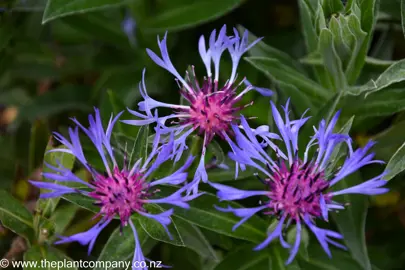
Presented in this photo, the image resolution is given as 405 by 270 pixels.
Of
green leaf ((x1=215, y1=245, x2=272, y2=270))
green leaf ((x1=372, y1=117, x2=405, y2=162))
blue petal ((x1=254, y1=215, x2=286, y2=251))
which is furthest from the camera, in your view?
green leaf ((x1=372, y1=117, x2=405, y2=162))

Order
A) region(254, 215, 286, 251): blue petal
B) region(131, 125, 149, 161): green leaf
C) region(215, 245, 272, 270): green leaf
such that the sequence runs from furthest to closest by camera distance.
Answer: region(215, 245, 272, 270): green leaf → region(131, 125, 149, 161): green leaf → region(254, 215, 286, 251): blue petal

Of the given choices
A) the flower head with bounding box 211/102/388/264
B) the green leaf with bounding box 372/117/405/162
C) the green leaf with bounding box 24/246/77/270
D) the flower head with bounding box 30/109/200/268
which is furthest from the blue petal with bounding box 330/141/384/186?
the green leaf with bounding box 24/246/77/270

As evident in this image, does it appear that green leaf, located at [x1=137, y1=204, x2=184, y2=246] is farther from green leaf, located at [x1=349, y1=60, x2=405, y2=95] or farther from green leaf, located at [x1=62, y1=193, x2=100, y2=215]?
green leaf, located at [x1=349, y1=60, x2=405, y2=95]

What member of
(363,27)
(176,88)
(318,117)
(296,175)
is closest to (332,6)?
(363,27)

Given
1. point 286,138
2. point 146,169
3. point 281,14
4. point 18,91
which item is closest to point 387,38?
point 281,14

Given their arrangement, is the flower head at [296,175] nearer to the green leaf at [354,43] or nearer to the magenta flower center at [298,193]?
the magenta flower center at [298,193]

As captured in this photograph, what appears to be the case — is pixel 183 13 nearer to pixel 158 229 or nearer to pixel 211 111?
pixel 211 111

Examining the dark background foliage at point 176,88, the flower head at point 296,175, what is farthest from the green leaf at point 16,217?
the flower head at point 296,175
